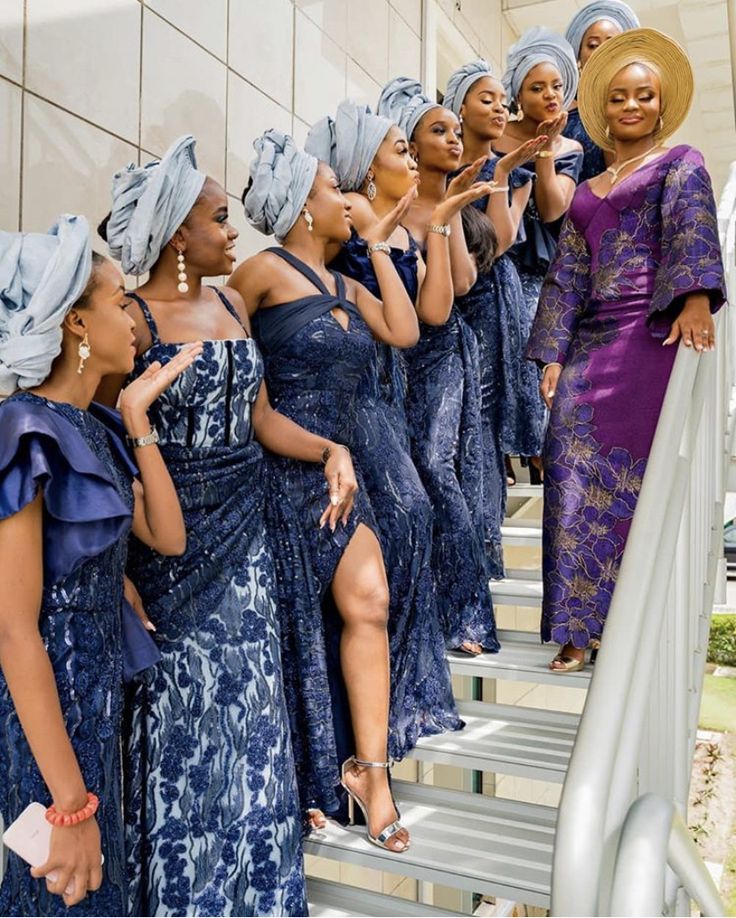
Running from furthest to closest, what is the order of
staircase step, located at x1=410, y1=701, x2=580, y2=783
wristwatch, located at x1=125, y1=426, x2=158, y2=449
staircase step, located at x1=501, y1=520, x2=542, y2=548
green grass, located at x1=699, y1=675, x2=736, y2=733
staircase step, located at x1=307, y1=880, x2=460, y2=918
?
green grass, located at x1=699, y1=675, x2=736, y2=733
staircase step, located at x1=501, y1=520, x2=542, y2=548
staircase step, located at x1=410, y1=701, x2=580, y2=783
staircase step, located at x1=307, y1=880, x2=460, y2=918
wristwatch, located at x1=125, y1=426, x2=158, y2=449

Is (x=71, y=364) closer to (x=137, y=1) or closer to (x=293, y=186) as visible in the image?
(x=293, y=186)

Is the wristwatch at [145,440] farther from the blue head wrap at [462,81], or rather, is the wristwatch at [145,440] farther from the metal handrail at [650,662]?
the blue head wrap at [462,81]

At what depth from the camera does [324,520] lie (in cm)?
218

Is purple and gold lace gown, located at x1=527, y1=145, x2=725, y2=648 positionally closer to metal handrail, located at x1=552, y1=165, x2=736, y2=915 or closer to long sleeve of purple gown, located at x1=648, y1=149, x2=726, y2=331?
long sleeve of purple gown, located at x1=648, y1=149, x2=726, y2=331

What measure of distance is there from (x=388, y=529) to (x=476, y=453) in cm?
64

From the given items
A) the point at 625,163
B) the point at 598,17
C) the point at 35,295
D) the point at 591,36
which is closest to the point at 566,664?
the point at 625,163

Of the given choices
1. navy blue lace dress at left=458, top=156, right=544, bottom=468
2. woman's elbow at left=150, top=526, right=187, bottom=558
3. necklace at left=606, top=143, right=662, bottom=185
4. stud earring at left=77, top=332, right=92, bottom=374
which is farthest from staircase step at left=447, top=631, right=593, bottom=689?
stud earring at left=77, top=332, right=92, bottom=374

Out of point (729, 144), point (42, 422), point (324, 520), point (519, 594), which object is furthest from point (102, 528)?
point (729, 144)

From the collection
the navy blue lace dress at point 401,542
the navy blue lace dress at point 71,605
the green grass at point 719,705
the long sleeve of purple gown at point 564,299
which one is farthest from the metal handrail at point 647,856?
the green grass at point 719,705

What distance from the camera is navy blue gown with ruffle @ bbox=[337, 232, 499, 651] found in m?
2.85

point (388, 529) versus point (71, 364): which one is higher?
point (71, 364)

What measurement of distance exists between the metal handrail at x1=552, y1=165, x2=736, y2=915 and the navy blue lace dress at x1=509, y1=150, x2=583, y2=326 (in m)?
1.04

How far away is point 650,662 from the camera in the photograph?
4.12 ft

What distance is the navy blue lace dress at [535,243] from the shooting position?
3.42 m
